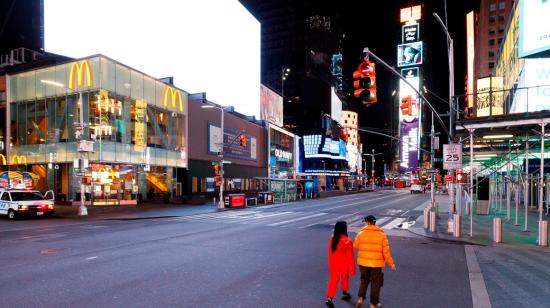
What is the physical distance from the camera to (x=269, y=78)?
121 metres

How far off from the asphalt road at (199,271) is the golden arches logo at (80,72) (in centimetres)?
1856

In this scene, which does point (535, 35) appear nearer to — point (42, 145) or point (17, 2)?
point (42, 145)

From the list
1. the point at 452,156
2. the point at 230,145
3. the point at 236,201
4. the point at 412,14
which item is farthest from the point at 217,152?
the point at 412,14

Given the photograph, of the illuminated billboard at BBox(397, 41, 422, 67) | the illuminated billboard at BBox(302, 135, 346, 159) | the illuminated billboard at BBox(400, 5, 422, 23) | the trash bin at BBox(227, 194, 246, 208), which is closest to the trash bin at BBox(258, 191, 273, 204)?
the trash bin at BBox(227, 194, 246, 208)

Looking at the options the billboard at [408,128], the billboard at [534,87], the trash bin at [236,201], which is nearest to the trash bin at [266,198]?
the trash bin at [236,201]

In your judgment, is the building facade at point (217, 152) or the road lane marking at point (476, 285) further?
the building facade at point (217, 152)

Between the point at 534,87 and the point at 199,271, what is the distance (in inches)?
657

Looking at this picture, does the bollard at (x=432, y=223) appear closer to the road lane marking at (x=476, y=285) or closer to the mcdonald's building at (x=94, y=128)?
the road lane marking at (x=476, y=285)

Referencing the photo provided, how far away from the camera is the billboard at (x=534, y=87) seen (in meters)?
18.1

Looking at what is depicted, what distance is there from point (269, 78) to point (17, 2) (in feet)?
216

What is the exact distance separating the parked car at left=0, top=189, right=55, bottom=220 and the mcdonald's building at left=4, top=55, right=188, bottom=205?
613cm

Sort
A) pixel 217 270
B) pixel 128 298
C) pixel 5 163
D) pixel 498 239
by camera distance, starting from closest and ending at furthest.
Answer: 1. pixel 128 298
2. pixel 217 270
3. pixel 498 239
4. pixel 5 163

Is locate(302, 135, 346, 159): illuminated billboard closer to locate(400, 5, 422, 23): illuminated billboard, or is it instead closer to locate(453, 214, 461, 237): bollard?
locate(400, 5, 422, 23): illuminated billboard

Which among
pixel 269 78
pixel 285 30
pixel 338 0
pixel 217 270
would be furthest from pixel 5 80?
pixel 338 0
